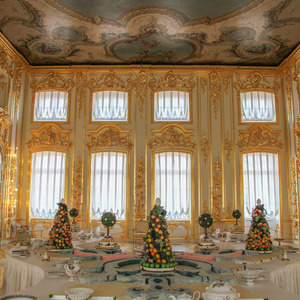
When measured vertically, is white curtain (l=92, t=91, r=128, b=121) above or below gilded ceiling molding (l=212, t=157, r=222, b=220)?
above

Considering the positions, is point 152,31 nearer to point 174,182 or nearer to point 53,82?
point 53,82

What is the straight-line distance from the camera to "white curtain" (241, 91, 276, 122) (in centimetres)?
1480

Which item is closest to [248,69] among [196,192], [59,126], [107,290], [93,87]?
[196,192]

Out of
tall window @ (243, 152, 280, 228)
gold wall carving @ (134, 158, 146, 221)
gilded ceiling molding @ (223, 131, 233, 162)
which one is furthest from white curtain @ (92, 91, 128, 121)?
tall window @ (243, 152, 280, 228)

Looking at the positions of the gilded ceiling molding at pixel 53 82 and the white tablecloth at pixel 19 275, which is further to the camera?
the gilded ceiling molding at pixel 53 82

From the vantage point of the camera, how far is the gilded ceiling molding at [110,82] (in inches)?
587

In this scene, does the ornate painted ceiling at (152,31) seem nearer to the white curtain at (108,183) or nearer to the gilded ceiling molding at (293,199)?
the white curtain at (108,183)

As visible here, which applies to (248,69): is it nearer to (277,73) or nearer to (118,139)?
(277,73)

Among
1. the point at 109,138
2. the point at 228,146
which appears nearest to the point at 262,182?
the point at 228,146

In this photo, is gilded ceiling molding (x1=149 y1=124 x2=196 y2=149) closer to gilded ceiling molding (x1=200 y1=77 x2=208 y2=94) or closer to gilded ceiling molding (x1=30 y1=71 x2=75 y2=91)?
gilded ceiling molding (x1=200 y1=77 x2=208 y2=94)

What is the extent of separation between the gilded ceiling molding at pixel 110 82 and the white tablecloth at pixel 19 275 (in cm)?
938

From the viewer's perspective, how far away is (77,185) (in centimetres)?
1422

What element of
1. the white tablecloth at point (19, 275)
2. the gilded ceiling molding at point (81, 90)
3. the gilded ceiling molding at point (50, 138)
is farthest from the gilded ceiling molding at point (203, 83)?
the white tablecloth at point (19, 275)

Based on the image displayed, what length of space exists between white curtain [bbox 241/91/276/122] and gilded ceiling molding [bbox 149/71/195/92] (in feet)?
7.64
